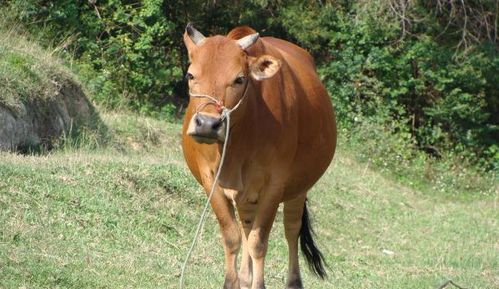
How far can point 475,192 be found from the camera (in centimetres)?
2072

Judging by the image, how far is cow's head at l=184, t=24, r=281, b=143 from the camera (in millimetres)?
6855

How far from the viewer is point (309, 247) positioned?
9.65 meters

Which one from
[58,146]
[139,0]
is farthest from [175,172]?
[139,0]

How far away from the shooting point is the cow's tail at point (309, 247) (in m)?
9.55

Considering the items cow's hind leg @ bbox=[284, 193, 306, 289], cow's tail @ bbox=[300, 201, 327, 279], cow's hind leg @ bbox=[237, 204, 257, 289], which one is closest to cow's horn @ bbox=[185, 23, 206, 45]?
cow's hind leg @ bbox=[237, 204, 257, 289]

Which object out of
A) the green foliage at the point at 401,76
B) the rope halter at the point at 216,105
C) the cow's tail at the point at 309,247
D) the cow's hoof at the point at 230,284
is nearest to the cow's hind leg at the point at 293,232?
the cow's tail at the point at 309,247

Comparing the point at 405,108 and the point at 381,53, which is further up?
the point at 381,53

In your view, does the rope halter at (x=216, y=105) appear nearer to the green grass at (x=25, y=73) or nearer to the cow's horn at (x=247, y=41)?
the cow's horn at (x=247, y=41)

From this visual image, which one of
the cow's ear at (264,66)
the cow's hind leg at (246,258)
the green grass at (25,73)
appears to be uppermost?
the cow's ear at (264,66)

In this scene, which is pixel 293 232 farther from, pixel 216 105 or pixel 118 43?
pixel 118 43

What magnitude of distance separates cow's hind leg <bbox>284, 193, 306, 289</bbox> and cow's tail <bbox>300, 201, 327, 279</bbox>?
17 centimetres

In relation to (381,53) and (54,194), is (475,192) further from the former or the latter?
(54,194)

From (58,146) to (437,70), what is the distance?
35.5ft

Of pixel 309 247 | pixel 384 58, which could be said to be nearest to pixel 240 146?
pixel 309 247
